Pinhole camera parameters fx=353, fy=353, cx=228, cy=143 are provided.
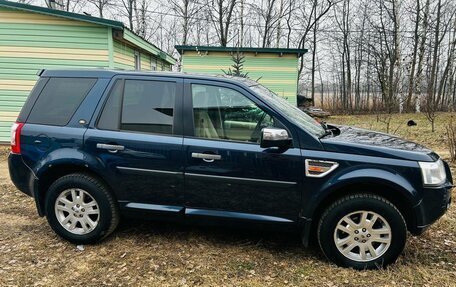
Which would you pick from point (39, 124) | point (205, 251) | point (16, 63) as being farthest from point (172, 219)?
point (16, 63)

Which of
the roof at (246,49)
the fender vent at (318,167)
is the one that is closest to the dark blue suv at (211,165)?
the fender vent at (318,167)

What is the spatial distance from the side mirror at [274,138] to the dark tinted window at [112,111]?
1562 mm

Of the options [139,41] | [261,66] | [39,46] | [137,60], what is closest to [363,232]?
[39,46]

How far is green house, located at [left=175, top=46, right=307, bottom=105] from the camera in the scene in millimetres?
16875

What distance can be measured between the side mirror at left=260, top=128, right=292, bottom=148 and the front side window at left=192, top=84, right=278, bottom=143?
215 mm

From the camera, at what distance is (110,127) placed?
369cm

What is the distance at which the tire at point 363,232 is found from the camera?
3230 mm

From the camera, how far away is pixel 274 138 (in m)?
3.16

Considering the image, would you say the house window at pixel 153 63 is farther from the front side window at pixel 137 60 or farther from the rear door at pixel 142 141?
the rear door at pixel 142 141

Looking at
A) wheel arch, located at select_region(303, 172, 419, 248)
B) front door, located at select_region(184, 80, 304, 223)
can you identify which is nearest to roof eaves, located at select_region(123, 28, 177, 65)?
front door, located at select_region(184, 80, 304, 223)

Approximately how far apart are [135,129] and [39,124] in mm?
1110

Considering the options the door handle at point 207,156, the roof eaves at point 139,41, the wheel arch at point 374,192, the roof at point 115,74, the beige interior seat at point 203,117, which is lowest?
the wheel arch at point 374,192

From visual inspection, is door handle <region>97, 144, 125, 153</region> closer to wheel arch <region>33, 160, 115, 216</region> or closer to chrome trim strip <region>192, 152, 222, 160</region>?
wheel arch <region>33, 160, 115, 216</region>

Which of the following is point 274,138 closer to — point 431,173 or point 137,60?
point 431,173
